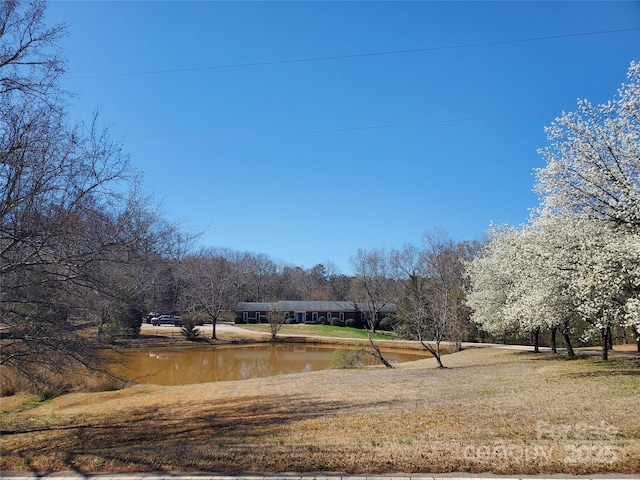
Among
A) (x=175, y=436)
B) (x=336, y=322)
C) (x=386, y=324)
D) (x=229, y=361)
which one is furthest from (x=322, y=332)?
(x=175, y=436)

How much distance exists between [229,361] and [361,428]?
25.2 m

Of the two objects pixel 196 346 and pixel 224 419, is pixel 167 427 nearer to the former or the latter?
pixel 224 419

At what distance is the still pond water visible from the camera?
2444cm

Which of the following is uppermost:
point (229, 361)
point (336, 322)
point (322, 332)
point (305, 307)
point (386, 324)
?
point (305, 307)

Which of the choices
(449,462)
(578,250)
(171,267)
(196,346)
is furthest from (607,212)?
(196,346)

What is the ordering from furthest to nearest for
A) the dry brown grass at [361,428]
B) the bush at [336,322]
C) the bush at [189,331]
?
the bush at [336,322] < the bush at [189,331] < the dry brown grass at [361,428]

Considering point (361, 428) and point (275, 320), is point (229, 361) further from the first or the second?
point (361, 428)

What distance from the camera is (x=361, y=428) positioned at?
742cm

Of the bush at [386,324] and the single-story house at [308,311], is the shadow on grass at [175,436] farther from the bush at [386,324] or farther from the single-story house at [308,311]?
the single-story house at [308,311]

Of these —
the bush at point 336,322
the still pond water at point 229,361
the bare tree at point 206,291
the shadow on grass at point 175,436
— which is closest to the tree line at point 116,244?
the shadow on grass at point 175,436

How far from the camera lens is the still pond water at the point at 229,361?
80.2ft

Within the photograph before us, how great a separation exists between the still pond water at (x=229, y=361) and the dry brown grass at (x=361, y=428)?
415 inches

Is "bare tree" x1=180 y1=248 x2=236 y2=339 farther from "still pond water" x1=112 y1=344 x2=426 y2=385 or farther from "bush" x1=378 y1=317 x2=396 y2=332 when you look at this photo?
"bush" x1=378 y1=317 x2=396 y2=332

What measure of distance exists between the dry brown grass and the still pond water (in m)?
10.5
